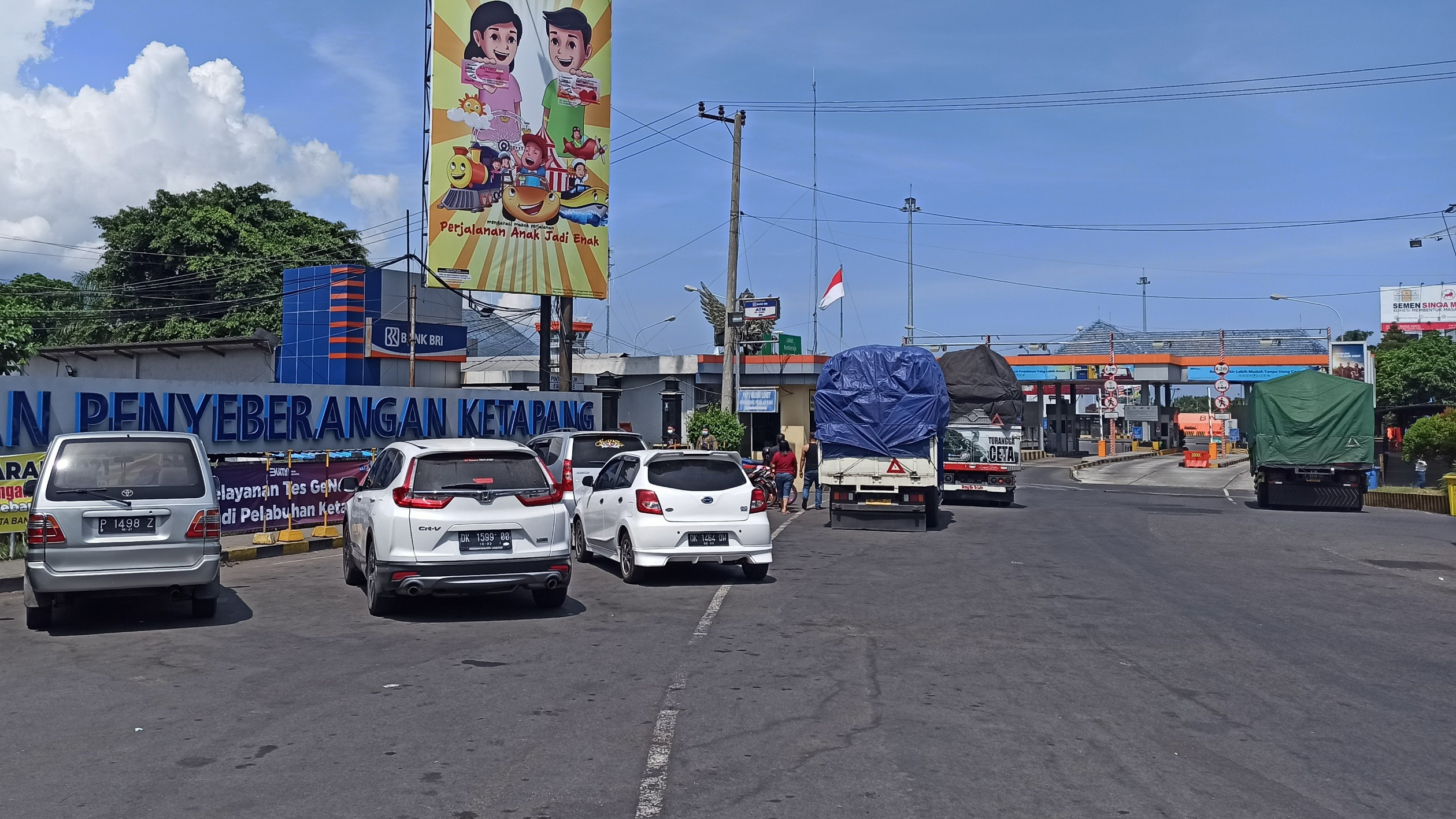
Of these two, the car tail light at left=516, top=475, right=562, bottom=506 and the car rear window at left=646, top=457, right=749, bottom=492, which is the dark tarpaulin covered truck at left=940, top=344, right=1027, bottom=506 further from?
the car tail light at left=516, top=475, right=562, bottom=506

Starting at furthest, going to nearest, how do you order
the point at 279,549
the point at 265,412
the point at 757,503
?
the point at 265,412 → the point at 279,549 → the point at 757,503

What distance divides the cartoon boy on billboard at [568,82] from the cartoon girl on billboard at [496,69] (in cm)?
83

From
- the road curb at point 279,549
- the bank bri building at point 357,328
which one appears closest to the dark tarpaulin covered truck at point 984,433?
the road curb at point 279,549

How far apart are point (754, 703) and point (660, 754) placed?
137 cm

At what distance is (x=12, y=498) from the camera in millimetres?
14477

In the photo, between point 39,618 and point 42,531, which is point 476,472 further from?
point 39,618

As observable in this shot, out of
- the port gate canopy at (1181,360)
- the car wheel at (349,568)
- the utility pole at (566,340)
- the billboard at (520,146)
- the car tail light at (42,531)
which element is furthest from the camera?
the port gate canopy at (1181,360)

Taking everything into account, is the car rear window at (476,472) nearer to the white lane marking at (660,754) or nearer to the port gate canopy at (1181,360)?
the white lane marking at (660,754)

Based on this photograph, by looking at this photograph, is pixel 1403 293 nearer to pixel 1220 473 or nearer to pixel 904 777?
pixel 1220 473

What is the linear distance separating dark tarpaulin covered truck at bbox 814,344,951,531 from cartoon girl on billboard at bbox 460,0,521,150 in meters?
11.8

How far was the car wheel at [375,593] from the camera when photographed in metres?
10.9

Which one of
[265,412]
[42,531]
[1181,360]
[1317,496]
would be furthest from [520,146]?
[1181,360]

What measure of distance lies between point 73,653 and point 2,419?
30.0 ft

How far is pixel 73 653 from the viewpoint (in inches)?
369
